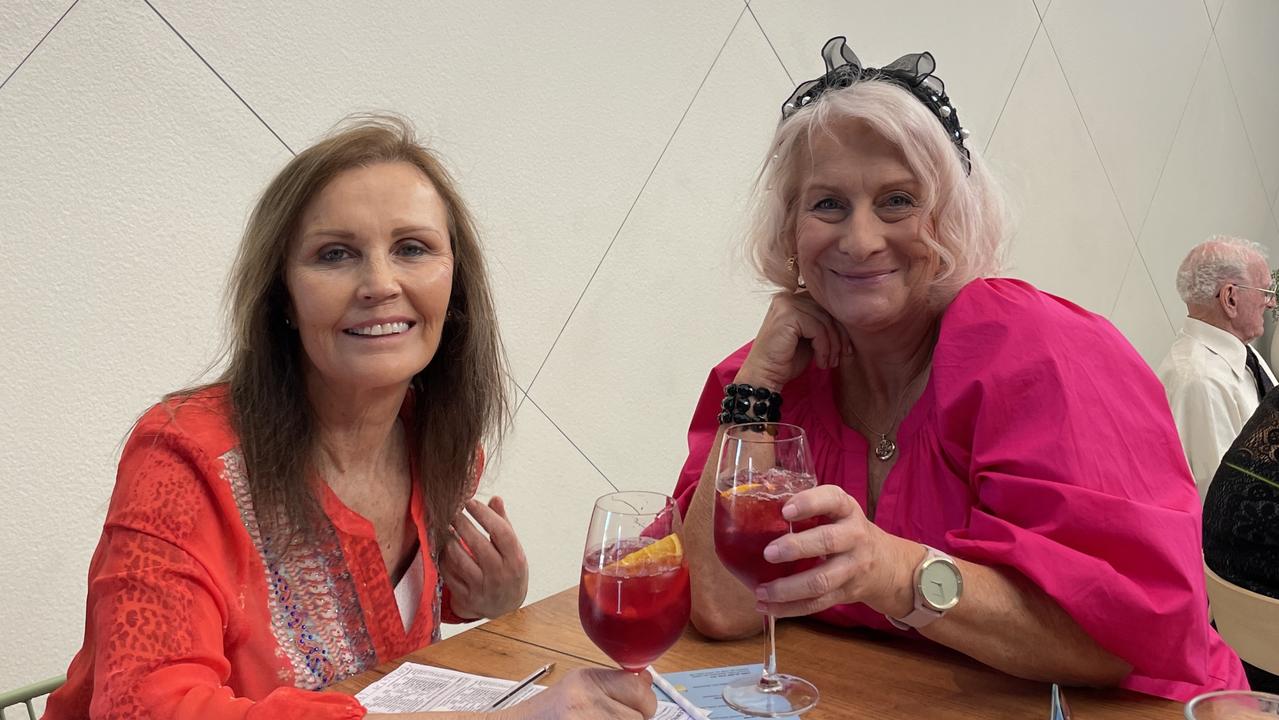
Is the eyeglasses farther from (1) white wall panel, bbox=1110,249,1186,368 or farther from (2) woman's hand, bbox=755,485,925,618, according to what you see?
(2) woman's hand, bbox=755,485,925,618

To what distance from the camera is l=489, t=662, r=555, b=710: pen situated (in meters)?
1.02

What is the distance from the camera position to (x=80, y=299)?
1838 mm

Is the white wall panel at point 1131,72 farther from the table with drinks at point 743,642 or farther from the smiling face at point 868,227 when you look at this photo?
the table with drinks at point 743,642

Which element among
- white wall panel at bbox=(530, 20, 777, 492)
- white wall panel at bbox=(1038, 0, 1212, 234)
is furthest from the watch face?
white wall panel at bbox=(1038, 0, 1212, 234)

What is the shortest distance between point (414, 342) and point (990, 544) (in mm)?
796

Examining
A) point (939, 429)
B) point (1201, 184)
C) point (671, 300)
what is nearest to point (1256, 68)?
point (1201, 184)

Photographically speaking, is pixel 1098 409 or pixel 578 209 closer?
pixel 1098 409

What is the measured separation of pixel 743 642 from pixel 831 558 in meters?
0.34

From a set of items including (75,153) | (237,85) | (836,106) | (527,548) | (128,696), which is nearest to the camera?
(128,696)

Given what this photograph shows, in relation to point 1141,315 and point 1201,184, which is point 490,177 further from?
point 1201,184

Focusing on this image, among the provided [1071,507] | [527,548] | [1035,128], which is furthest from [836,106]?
[1035,128]

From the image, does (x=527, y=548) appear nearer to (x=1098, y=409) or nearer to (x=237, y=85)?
(x=237, y=85)

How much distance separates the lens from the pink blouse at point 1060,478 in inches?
42.2

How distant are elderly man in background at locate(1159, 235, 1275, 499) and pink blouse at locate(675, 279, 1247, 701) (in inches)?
85.1
